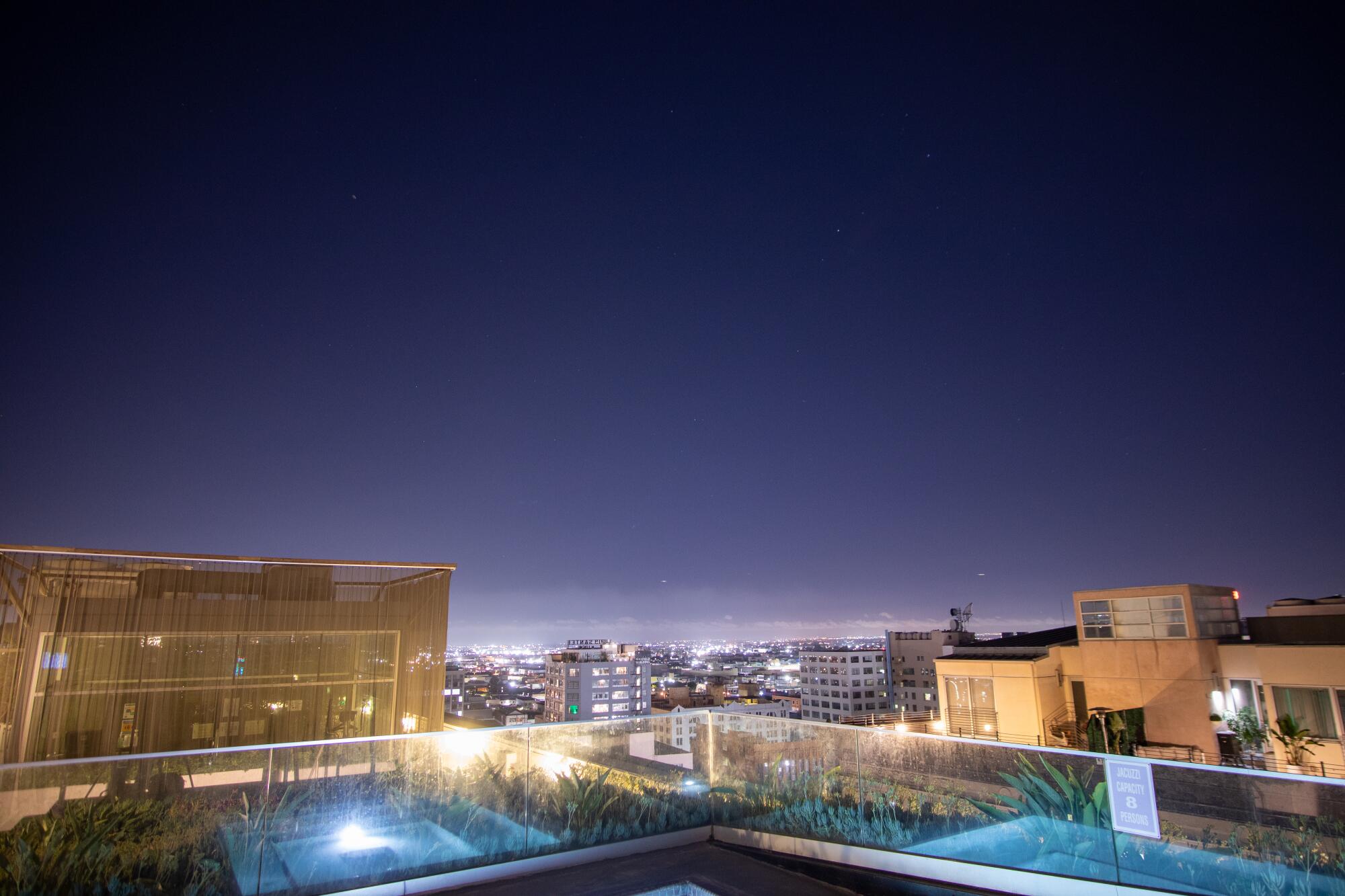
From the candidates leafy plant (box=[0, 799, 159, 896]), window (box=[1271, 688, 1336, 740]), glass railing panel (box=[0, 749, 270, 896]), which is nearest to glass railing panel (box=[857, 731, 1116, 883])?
glass railing panel (box=[0, 749, 270, 896])

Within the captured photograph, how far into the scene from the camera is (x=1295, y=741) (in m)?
12.4

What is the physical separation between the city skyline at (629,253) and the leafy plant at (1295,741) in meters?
11.7

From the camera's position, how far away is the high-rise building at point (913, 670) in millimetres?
74594

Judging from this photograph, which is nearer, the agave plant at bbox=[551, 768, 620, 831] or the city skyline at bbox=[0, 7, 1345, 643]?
the agave plant at bbox=[551, 768, 620, 831]

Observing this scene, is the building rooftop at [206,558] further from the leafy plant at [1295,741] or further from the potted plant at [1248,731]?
the potted plant at [1248,731]

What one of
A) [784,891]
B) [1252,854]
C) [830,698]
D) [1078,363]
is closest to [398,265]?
[784,891]

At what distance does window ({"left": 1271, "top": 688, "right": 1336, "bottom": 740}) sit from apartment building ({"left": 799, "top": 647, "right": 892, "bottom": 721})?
74254 millimetres

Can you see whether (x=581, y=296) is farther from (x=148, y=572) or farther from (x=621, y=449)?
(x=621, y=449)

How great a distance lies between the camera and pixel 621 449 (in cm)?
3544

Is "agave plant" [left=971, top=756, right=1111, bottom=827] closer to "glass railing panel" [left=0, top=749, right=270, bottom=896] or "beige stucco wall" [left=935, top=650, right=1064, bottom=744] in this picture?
"glass railing panel" [left=0, top=749, right=270, bottom=896]

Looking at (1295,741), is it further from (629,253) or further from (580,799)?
(629,253)

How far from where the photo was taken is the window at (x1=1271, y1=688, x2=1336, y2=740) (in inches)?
499

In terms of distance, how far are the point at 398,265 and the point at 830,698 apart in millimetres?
84780

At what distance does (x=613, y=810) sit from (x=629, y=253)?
50.7 feet
